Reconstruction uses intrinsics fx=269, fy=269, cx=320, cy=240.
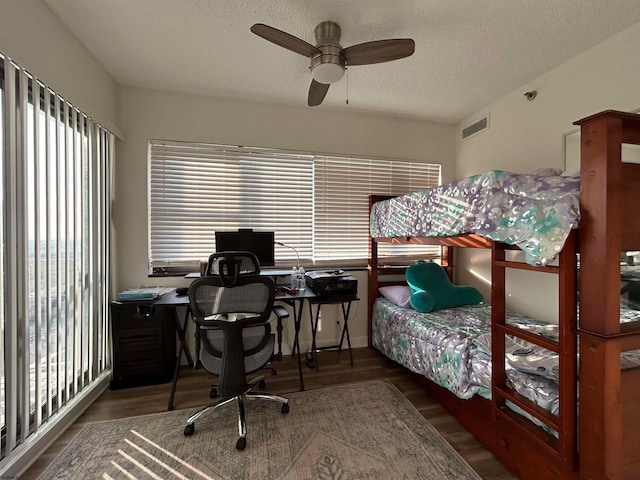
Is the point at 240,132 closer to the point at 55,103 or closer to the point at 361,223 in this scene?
the point at 55,103

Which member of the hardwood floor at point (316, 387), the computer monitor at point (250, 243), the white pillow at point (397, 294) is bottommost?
the hardwood floor at point (316, 387)

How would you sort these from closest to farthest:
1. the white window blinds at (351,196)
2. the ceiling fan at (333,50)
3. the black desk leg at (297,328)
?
1. the ceiling fan at (333,50)
2. the black desk leg at (297,328)
3. the white window blinds at (351,196)

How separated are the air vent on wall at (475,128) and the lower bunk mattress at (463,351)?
2.03 m

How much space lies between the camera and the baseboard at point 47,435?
145 centimetres

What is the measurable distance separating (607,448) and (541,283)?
1735 mm

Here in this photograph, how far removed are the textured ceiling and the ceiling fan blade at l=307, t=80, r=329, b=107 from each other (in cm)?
29

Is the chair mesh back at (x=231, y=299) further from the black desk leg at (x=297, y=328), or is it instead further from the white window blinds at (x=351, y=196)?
the white window blinds at (x=351, y=196)

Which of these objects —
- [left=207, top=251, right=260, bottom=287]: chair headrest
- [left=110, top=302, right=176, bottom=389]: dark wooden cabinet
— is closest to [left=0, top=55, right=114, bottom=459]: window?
[left=110, top=302, right=176, bottom=389]: dark wooden cabinet

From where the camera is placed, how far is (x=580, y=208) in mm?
1170

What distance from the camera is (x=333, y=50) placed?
1.74 metres

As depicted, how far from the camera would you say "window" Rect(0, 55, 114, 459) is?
56.7 inches

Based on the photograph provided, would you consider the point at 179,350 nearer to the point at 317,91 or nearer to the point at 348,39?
the point at 317,91

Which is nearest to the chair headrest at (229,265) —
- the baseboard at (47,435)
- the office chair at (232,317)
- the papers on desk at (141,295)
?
the office chair at (232,317)

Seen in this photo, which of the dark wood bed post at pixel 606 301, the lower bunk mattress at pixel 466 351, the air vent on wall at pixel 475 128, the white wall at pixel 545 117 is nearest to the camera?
the dark wood bed post at pixel 606 301
